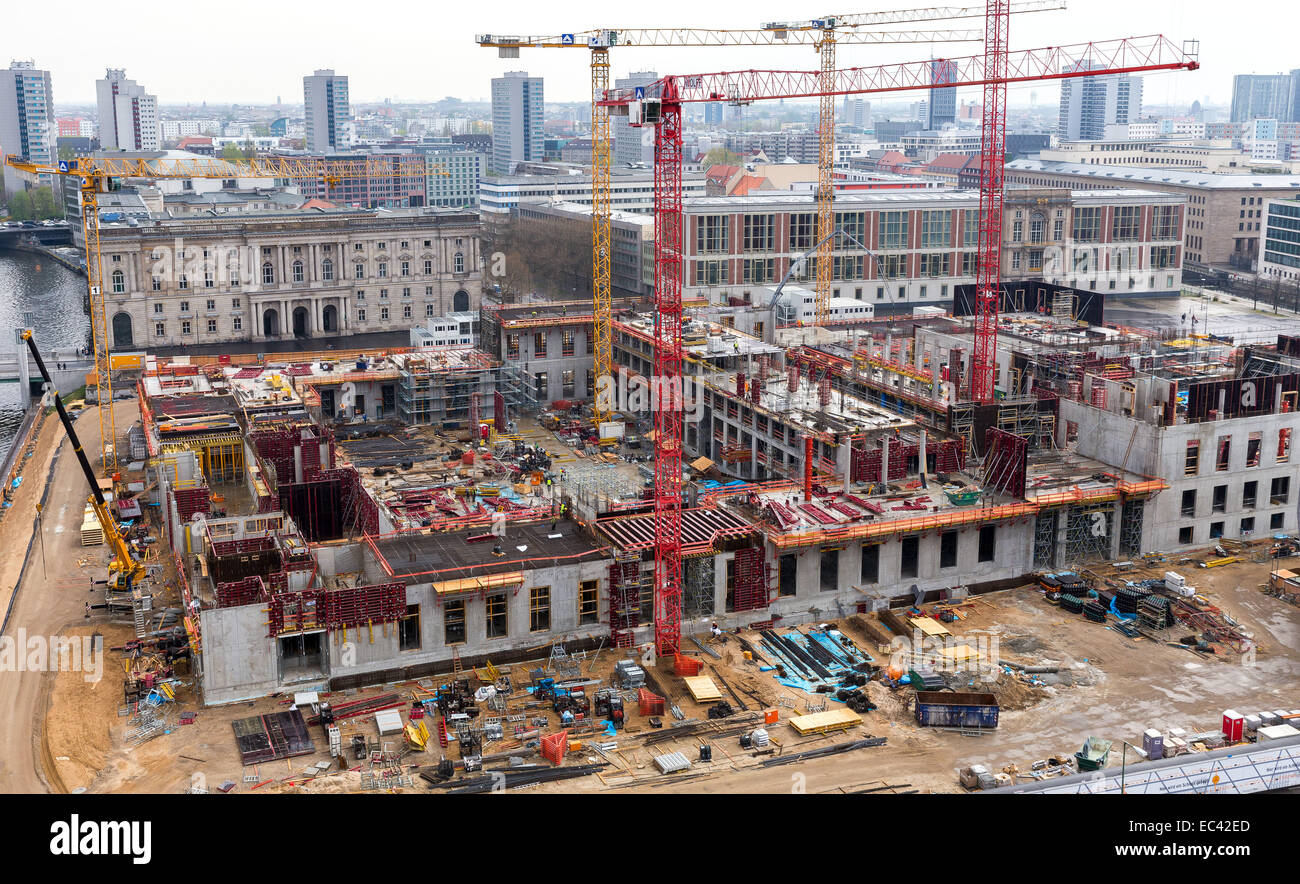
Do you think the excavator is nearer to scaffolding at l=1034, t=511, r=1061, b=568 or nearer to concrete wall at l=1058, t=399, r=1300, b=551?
scaffolding at l=1034, t=511, r=1061, b=568

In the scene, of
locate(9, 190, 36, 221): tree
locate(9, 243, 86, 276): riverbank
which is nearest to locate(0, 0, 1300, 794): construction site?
locate(9, 243, 86, 276): riverbank

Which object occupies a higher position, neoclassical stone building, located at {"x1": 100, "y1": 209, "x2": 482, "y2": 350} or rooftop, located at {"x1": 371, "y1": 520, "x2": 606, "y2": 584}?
neoclassical stone building, located at {"x1": 100, "y1": 209, "x2": 482, "y2": 350}

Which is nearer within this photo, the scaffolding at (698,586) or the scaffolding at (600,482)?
the scaffolding at (698,586)

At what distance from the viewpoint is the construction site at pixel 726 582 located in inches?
1312

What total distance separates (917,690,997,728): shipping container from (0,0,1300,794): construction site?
6 cm

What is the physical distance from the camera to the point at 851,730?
3469 cm

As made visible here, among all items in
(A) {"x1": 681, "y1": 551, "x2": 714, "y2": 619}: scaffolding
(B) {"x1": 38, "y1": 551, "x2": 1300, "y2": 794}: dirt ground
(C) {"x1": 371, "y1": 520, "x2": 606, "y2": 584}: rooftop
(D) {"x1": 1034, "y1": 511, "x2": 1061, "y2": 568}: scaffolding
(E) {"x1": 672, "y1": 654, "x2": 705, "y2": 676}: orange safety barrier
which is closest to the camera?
(B) {"x1": 38, "y1": 551, "x2": 1300, "y2": 794}: dirt ground

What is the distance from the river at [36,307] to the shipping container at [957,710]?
52644 millimetres

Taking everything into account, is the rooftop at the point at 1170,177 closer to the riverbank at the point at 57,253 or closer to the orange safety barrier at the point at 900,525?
the orange safety barrier at the point at 900,525

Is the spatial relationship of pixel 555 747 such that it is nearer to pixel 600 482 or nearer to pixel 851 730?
pixel 851 730

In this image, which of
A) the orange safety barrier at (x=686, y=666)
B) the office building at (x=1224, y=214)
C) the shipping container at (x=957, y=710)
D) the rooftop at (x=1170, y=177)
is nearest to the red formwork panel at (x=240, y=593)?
the orange safety barrier at (x=686, y=666)

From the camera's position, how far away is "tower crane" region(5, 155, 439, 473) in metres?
65.9
